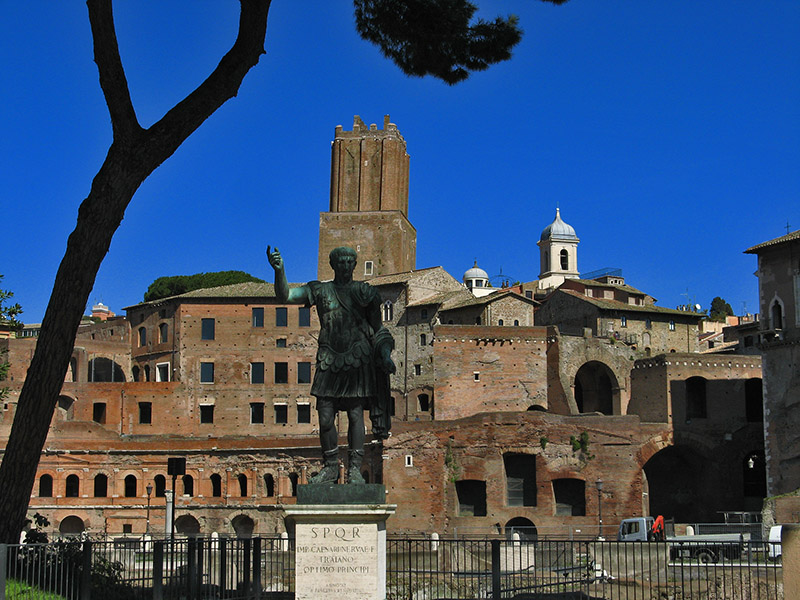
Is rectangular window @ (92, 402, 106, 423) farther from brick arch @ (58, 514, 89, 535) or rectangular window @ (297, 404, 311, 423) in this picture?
rectangular window @ (297, 404, 311, 423)

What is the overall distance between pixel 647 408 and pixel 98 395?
28287mm

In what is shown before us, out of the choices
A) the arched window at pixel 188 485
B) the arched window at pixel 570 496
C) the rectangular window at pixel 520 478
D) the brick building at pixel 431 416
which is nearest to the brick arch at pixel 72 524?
the brick building at pixel 431 416

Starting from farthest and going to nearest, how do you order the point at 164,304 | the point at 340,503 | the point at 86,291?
the point at 164,304, the point at 86,291, the point at 340,503

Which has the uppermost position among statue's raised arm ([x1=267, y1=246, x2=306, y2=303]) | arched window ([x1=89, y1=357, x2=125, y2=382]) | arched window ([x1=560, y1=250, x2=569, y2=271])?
arched window ([x1=560, y1=250, x2=569, y2=271])

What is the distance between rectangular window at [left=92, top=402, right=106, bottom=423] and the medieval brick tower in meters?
16.0

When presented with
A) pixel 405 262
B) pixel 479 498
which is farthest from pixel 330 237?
pixel 479 498

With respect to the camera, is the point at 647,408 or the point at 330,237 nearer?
the point at 647,408

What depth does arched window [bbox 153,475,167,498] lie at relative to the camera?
175ft

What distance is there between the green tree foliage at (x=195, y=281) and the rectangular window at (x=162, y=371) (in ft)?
84.3

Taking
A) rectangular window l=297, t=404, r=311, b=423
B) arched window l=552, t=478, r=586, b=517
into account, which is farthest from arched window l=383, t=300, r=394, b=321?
arched window l=552, t=478, r=586, b=517

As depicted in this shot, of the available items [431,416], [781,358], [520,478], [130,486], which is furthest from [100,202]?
[130,486]

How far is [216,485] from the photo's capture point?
2115 inches

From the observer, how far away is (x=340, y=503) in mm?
10547

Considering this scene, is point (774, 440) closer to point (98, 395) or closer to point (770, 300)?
point (770, 300)
